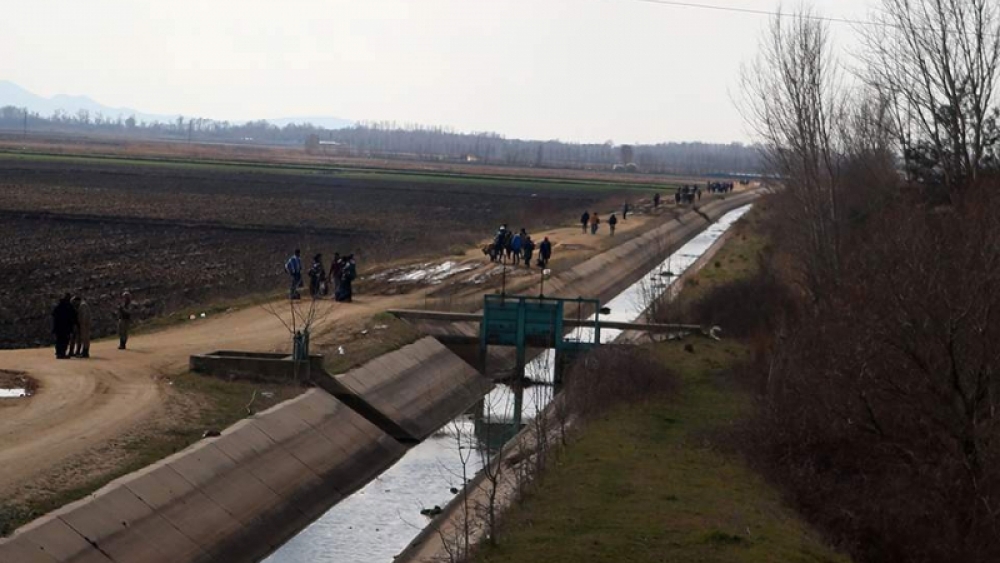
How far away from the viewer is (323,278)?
48.8m

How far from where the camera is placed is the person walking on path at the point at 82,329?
33.0 metres

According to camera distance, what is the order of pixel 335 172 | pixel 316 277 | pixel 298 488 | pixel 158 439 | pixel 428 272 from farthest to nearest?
pixel 335 172, pixel 428 272, pixel 316 277, pixel 298 488, pixel 158 439

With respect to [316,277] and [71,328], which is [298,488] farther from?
[316,277]

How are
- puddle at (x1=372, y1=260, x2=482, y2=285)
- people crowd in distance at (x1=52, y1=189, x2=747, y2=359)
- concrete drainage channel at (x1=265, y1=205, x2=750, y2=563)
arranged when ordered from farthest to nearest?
puddle at (x1=372, y1=260, x2=482, y2=285)
people crowd in distance at (x1=52, y1=189, x2=747, y2=359)
concrete drainage channel at (x1=265, y1=205, x2=750, y2=563)

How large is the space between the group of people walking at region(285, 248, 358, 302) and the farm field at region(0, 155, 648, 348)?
4286 mm

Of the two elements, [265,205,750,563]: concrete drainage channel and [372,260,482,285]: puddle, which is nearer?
[265,205,750,563]: concrete drainage channel

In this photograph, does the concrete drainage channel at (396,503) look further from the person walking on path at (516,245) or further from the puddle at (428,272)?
the person walking on path at (516,245)

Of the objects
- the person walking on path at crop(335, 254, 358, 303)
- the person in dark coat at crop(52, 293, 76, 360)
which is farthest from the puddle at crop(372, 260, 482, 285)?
the person in dark coat at crop(52, 293, 76, 360)

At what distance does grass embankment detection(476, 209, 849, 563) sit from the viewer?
2064 centimetres

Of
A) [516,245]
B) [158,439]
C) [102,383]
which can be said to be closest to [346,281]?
[516,245]

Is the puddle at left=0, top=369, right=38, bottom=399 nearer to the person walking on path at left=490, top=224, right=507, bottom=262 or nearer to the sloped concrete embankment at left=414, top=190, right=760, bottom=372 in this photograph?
the sloped concrete embankment at left=414, top=190, right=760, bottom=372

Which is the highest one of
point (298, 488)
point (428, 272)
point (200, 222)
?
point (428, 272)

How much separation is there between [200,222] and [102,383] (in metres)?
57.4

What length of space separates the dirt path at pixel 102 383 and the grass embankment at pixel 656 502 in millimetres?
7709
